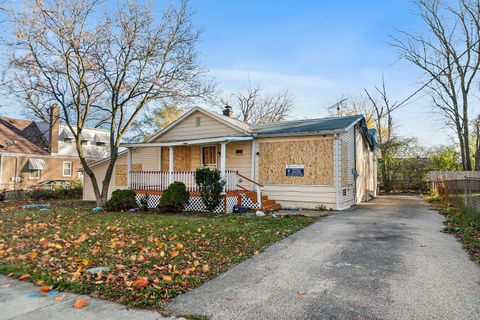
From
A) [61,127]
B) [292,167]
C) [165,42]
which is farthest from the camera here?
[61,127]

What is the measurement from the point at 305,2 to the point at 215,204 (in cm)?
798

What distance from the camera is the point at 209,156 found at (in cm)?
1493

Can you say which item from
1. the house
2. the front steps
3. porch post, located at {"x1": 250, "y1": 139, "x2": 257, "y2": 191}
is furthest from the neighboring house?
the front steps

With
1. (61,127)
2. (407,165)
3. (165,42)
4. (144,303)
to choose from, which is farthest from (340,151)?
(61,127)

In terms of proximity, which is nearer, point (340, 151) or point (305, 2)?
point (305, 2)

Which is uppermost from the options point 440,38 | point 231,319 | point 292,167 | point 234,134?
point 440,38

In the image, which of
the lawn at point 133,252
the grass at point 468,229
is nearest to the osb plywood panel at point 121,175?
the lawn at point 133,252

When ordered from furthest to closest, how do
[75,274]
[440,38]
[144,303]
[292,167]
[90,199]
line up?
[440,38] < [90,199] < [292,167] < [75,274] < [144,303]

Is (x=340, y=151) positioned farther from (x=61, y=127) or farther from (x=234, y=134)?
(x=61, y=127)

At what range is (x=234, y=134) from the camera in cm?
1432

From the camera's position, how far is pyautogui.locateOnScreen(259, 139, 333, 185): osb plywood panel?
12078 millimetres

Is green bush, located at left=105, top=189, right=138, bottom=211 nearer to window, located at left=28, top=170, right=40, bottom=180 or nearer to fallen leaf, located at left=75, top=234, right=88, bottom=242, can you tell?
fallen leaf, located at left=75, top=234, right=88, bottom=242

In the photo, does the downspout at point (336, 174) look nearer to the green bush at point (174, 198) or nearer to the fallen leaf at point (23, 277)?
the green bush at point (174, 198)

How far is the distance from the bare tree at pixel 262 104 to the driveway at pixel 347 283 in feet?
106
